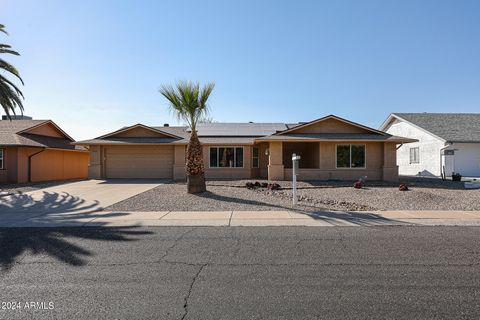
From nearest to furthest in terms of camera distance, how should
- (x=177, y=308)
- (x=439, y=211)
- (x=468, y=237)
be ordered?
(x=177, y=308) → (x=468, y=237) → (x=439, y=211)

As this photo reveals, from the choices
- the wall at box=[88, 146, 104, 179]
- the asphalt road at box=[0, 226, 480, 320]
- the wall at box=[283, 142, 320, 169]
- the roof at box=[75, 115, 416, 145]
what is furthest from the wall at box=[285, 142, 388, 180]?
the wall at box=[88, 146, 104, 179]

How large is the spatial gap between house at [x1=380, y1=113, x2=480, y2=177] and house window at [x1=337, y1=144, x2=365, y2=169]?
25.0 feet

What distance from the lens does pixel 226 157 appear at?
22.4m

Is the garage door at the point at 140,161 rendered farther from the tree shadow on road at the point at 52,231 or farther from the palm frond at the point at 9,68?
the tree shadow on road at the point at 52,231

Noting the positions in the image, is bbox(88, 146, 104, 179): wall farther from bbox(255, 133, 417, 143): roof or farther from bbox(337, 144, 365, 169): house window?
bbox(337, 144, 365, 169): house window

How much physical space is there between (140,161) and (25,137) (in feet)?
29.0

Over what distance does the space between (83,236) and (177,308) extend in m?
4.24

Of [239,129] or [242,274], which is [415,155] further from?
[242,274]

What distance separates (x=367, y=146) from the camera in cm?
1981

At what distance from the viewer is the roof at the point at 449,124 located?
24672 mm

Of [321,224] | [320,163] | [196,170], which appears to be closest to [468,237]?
[321,224]

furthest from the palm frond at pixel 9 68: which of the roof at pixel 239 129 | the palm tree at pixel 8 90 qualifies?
the roof at pixel 239 129

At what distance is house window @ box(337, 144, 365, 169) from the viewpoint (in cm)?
1984

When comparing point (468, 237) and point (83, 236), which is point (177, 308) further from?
point (468, 237)
